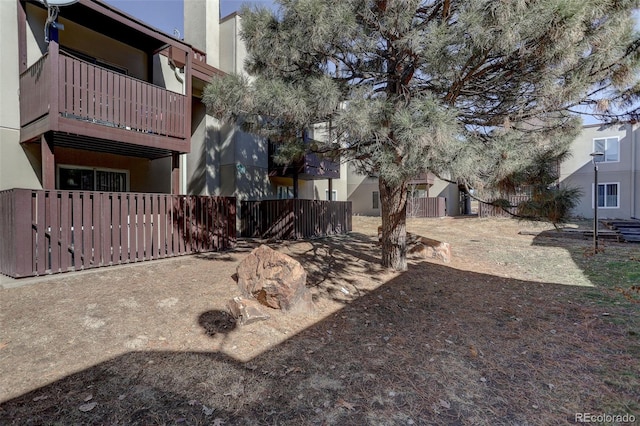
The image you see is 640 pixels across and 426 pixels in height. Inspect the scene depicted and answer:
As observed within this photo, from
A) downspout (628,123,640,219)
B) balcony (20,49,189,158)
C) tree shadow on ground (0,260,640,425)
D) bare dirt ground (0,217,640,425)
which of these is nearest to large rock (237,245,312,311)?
bare dirt ground (0,217,640,425)

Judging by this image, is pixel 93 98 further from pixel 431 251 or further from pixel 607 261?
pixel 607 261

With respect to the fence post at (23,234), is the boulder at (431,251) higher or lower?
lower

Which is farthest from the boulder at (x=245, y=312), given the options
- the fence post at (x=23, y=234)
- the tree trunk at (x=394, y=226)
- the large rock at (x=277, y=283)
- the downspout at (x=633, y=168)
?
the downspout at (x=633, y=168)

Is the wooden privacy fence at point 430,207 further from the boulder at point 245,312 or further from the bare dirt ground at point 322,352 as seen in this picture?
the boulder at point 245,312

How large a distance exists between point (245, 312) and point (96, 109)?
17.1 feet

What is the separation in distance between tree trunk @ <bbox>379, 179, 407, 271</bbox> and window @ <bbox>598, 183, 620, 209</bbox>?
19.7m

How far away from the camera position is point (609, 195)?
62.5 ft

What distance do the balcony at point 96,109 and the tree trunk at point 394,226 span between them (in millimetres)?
4959

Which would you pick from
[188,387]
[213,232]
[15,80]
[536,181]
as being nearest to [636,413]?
[536,181]

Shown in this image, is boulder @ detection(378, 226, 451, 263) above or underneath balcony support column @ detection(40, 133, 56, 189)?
underneath

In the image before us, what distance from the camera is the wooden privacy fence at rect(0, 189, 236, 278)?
520cm

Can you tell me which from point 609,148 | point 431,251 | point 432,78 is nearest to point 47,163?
point 432,78

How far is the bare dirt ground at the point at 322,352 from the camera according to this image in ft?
8.61

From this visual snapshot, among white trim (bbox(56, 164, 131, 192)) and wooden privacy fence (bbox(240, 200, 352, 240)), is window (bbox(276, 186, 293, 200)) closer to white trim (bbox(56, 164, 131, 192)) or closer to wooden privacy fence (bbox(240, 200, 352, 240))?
wooden privacy fence (bbox(240, 200, 352, 240))
